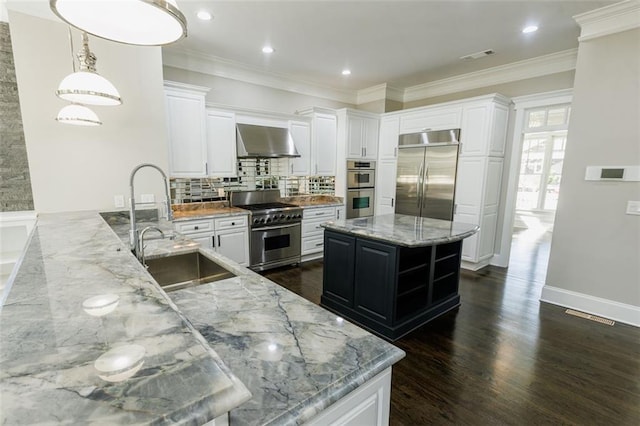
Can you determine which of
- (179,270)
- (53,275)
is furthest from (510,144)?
(53,275)

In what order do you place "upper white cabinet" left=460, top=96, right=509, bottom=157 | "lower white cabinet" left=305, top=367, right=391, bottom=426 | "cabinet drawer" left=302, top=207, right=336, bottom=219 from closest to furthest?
1. "lower white cabinet" left=305, top=367, right=391, bottom=426
2. "upper white cabinet" left=460, top=96, right=509, bottom=157
3. "cabinet drawer" left=302, top=207, right=336, bottom=219

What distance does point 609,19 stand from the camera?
9.34 feet

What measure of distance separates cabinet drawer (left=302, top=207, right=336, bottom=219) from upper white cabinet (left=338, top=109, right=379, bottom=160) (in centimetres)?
99

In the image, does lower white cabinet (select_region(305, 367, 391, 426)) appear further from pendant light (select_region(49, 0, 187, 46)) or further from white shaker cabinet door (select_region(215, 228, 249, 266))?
white shaker cabinet door (select_region(215, 228, 249, 266))

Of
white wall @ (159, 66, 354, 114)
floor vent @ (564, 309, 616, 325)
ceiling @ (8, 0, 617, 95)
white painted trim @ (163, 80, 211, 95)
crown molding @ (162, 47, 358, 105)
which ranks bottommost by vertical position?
floor vent @ (564, 309, 616, 325)

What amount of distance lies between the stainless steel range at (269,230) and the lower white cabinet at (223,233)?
11 cm

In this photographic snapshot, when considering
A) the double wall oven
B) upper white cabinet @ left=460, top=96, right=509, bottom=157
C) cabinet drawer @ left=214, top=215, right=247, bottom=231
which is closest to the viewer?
cabinet drawer @ left=214, top=215, right=247, bottom=231

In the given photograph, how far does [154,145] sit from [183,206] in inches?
48.5

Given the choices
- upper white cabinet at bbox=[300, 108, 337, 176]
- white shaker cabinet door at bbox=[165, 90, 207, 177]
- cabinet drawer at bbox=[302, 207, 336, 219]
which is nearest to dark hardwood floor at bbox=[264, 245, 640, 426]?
cabinet drawer at bbox=[302, 207, 336, 219]

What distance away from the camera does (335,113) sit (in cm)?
520

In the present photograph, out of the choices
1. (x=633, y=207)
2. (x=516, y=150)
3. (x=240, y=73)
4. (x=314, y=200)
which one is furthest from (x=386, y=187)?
(x=633, y=207)

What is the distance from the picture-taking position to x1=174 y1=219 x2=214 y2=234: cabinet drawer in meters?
3.58

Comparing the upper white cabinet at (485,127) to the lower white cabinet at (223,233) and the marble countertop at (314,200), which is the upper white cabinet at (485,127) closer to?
the marble countertop at (314,200)

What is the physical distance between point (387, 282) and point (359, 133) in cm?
331
